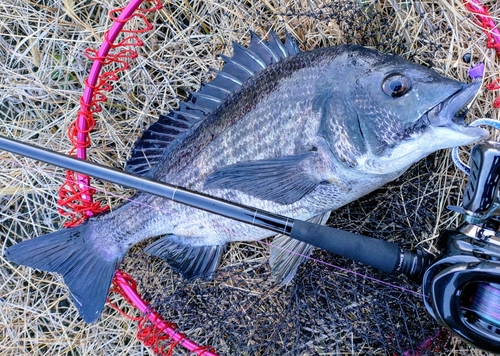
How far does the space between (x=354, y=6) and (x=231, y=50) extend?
64 cm

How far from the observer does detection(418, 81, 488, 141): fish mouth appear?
1.51 meters

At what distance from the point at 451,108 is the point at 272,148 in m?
0.68

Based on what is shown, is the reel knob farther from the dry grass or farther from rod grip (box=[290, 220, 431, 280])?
the dry grass

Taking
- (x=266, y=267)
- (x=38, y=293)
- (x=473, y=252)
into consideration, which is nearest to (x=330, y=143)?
(x=473, y=252)

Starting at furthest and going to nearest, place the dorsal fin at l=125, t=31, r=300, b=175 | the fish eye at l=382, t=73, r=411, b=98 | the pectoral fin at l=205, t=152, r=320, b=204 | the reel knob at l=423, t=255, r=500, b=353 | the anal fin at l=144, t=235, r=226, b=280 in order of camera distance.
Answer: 1. the anal fin at l=144, t=235, r=226, b=280
2. the dorsal fin at l=125, t=31, r=300, b=175
3. the pectoral fin at l=205, t=152, r=320, b=204
4. the fish eye at l=382, t=73, r=411, b=98
5. the reel knob at l=423, t=255, r=500, b=353

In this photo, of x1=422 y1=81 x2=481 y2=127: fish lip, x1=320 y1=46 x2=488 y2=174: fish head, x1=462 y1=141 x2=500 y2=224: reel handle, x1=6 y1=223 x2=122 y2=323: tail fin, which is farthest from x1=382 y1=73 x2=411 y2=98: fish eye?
x1=6 y1=223 x2=122 y2=323: tail fin

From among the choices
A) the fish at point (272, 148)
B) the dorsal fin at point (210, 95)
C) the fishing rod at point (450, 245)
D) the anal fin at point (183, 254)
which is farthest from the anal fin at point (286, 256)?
the dorsal fin at point (210, 95)

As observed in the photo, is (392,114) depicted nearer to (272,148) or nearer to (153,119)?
(272,148)

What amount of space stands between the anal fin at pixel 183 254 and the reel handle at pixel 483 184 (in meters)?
1.14

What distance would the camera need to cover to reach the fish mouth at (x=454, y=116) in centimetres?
151

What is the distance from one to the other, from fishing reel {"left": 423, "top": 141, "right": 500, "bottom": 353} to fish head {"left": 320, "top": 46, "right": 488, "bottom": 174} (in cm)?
13

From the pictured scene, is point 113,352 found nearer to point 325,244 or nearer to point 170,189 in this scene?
point 170,189

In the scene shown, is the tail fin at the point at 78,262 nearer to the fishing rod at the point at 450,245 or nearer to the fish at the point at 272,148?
the fish at the point at 272,148

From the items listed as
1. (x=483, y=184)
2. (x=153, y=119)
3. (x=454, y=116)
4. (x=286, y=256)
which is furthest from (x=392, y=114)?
(x=153, y=119)
